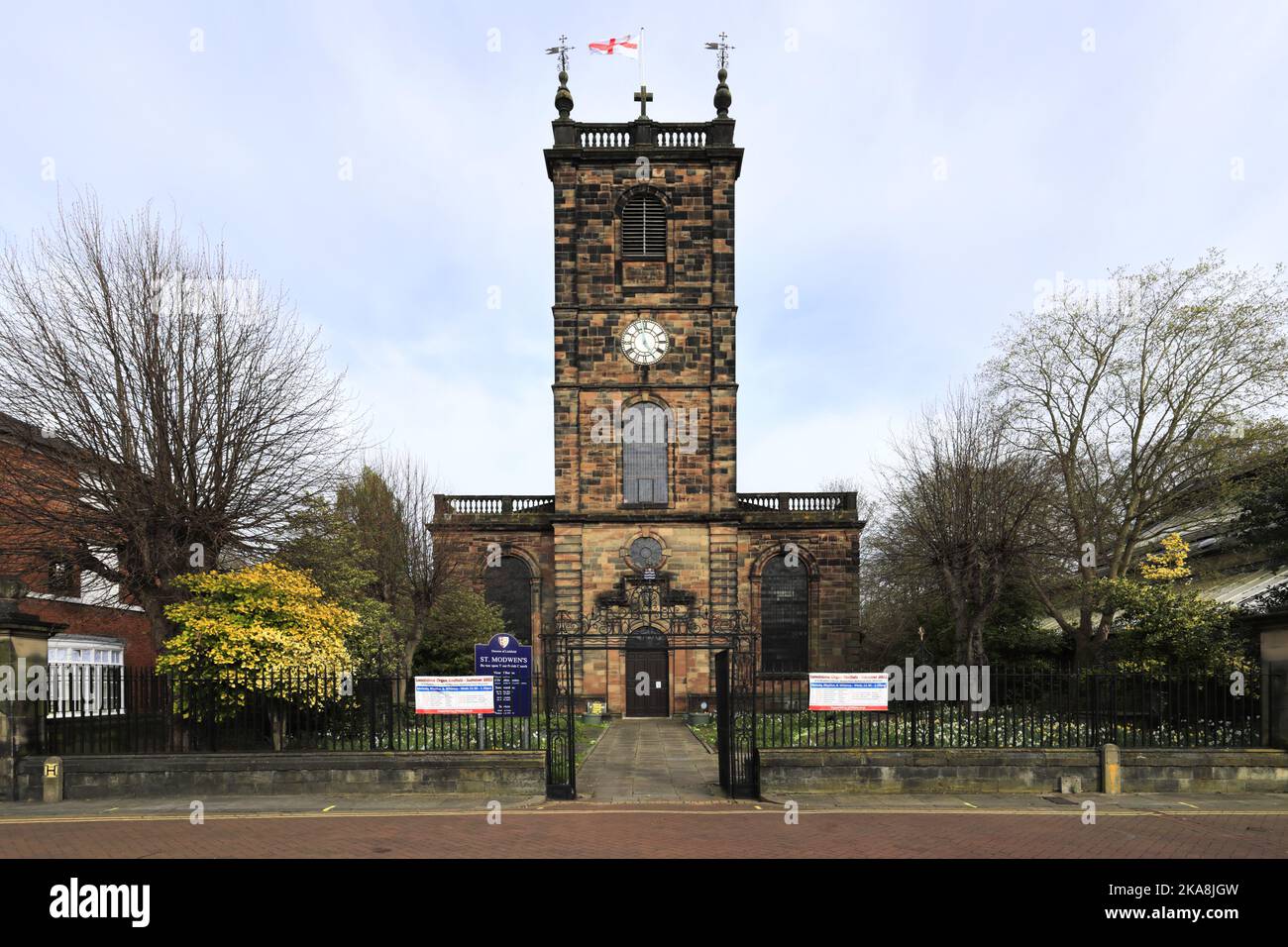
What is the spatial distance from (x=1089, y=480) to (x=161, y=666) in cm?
2853

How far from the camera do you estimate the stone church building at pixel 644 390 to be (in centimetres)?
3631

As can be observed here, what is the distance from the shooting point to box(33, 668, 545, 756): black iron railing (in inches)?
655

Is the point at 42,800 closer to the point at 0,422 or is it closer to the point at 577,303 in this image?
the point at 0,422

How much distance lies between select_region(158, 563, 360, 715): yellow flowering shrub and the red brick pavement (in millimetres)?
3114

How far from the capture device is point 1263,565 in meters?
29.1

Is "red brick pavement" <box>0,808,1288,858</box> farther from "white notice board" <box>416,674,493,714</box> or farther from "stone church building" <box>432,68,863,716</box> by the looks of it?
"stone church building" <box>432,68,863,716</box>

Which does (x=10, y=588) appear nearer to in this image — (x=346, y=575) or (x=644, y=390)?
(x=346, y=575)

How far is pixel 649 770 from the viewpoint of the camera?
20.1 meters

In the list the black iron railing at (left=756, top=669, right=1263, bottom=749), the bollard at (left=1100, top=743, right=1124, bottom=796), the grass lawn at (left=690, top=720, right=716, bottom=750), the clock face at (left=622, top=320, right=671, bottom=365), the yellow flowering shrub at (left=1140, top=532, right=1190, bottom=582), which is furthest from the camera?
the clock face at (left=622, top=320, right=671, bottom=365)

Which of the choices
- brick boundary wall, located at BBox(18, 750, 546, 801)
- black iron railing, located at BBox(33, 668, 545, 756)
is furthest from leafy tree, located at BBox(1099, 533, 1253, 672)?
brick boundary wall, located at BBox(18, 750, 546, 801)

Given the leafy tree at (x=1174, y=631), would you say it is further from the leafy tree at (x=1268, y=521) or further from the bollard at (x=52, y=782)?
the bollard at (x=52, y=782)

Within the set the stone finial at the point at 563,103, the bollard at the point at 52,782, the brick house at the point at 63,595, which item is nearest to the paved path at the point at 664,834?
the bollard at the point at 52,782

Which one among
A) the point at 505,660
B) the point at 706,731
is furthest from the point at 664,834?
the point at 706,731

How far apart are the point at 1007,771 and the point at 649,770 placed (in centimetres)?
718
